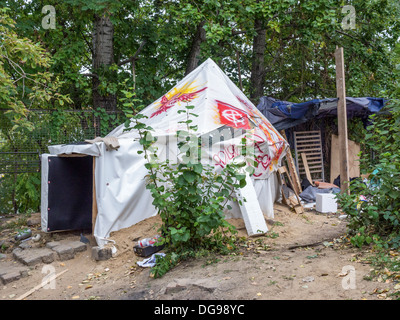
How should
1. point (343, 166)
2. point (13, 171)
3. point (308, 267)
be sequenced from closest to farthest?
point (308, 267)
point (343, 166)
point (13, 171)

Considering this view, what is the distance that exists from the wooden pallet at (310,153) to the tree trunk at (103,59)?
5506 millimetres

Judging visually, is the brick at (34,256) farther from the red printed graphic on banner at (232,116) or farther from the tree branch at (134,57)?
the tree branch at (134,57)

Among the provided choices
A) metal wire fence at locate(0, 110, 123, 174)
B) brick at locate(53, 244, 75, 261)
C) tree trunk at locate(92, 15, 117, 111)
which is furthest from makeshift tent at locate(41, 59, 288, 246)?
tree trunk at locate(92, 15, 117, 111)

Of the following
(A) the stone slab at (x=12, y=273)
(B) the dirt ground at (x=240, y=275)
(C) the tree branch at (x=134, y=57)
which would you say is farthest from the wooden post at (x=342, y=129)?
(A) the stone slab at (x=12, y=273)

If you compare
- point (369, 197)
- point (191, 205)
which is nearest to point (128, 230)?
point (191, 205)

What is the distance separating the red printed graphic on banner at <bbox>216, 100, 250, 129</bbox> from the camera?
22.2ft

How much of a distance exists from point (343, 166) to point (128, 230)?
4.16m

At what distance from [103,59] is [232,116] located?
14.8 feet

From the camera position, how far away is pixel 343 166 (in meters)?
6.86

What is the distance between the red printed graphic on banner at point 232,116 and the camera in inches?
266

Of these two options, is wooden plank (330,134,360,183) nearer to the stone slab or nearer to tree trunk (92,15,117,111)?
tree trunk (92,15,117,111)

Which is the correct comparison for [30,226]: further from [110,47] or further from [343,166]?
[343,166]

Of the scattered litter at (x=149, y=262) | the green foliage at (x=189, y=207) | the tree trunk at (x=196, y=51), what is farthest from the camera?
the tree trunk at (x=196, y=51)

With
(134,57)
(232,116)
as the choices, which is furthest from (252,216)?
(134,57)
